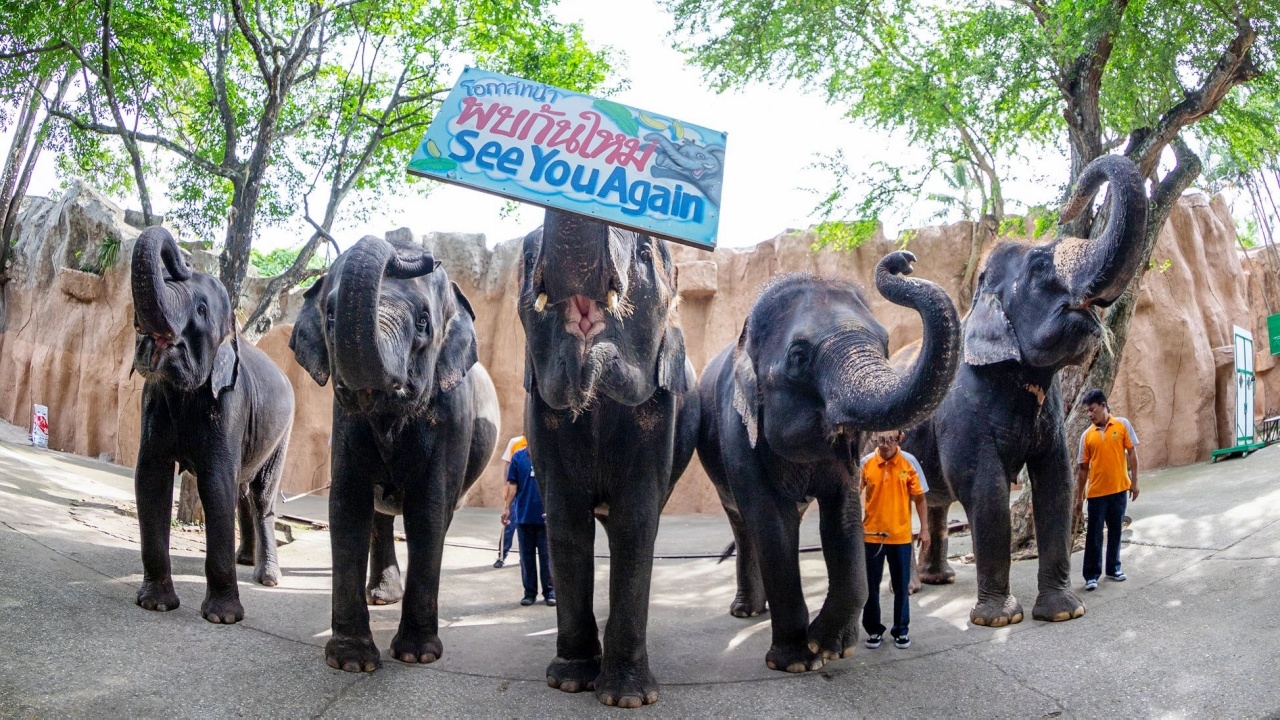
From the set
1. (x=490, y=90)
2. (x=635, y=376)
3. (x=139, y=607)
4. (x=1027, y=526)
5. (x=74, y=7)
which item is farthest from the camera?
(x=74, y=7)

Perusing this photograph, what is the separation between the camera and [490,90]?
508cm

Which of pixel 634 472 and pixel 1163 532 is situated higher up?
pixel 634 472

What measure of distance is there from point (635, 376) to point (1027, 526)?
613 centimetres

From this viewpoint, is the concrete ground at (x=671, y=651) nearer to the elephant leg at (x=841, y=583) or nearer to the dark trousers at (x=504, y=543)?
the elephant leg at (x=841, y=583)

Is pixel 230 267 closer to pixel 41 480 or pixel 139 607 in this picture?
pixel 41 480

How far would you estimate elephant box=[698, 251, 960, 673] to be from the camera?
18.2 feet

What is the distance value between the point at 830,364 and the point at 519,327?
14424 millimetres

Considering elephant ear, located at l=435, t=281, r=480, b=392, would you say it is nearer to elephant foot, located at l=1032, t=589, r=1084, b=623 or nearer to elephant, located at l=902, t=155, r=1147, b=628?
elephant, located at l=902, t=155, r=1147, b=628

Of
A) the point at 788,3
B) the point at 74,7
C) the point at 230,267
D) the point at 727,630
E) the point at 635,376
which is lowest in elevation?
the point at 727,630

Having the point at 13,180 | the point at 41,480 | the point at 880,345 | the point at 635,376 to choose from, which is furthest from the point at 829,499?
the point at 13,180

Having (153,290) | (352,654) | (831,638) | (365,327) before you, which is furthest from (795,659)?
(153,290)

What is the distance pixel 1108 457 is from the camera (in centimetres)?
809

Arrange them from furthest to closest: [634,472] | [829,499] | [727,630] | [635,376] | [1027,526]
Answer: [1027,526], [727,630], [829,499], [634,472], [635,376]

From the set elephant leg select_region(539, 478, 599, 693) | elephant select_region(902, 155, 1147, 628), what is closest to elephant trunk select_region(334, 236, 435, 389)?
elephant leg select_region(539, 478, 599, 693)
